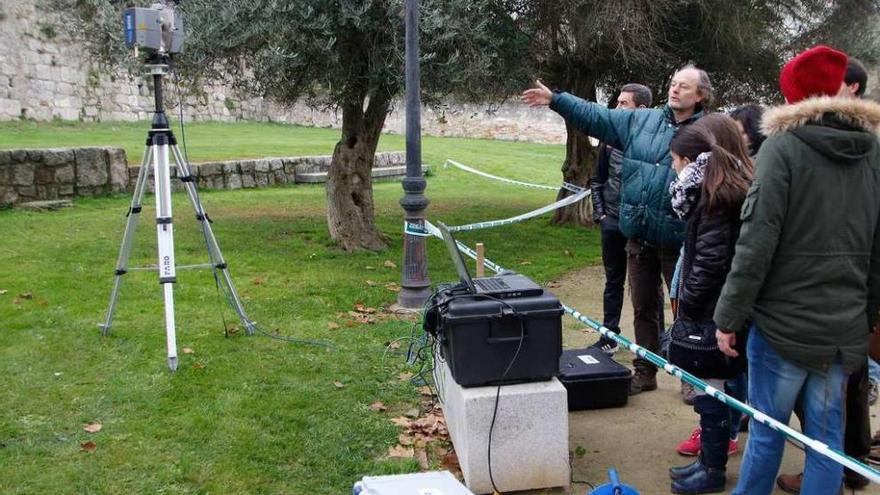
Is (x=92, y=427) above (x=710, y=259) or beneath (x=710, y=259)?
beneath

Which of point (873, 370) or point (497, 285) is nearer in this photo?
point (497, 285)

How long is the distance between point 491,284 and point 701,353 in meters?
1.11

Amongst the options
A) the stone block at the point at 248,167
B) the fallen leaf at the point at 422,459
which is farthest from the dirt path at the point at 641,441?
the stone block at the point at 248,167

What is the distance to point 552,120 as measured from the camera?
29906 mm

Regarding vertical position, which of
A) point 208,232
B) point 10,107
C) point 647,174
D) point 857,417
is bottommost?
point 857,417

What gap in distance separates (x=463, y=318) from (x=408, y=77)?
142 inches

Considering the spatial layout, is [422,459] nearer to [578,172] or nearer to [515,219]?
[515,219]

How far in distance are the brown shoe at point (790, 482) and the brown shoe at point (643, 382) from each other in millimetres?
1352

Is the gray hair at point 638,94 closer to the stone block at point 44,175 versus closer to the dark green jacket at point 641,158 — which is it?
the dark green jacket at point 641,158

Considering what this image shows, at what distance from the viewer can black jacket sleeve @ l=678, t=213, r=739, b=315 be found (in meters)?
3.53

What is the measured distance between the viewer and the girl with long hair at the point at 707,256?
3.53 meters

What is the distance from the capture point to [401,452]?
432cm

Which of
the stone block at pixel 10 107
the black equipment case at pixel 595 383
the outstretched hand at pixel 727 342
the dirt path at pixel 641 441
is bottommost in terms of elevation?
the dirt path at pixel 641 441

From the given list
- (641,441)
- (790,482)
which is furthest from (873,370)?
(641,441)
